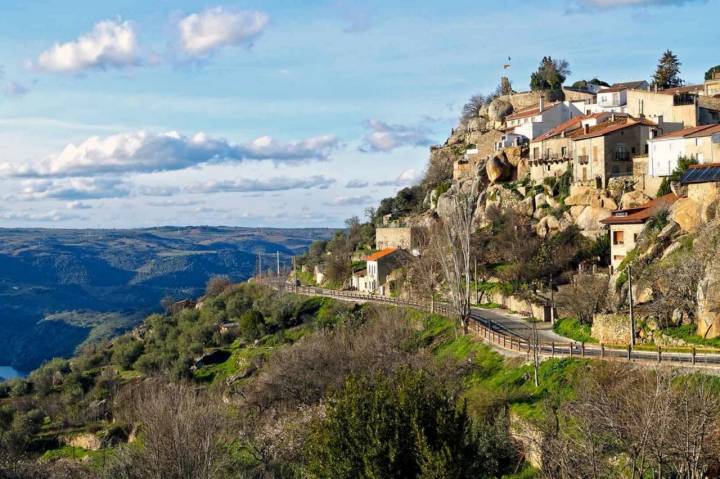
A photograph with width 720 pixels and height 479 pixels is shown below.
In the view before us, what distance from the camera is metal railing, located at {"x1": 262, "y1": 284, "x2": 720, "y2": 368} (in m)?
36.5

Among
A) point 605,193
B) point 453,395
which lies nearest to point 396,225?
point 605,193

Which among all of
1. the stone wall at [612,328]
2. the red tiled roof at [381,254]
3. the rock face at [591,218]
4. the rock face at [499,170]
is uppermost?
the rock face at [499,170]

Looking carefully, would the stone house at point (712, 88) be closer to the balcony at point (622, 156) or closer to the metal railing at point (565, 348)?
the balcony at point (622, 156)

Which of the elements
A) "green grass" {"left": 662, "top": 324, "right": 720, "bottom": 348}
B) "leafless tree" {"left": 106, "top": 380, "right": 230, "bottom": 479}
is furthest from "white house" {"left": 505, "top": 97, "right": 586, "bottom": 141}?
"leafless tree" {"left": 106, "top": 380, "right": 230, "bottom": 479}

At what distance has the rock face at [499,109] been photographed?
106375 mm

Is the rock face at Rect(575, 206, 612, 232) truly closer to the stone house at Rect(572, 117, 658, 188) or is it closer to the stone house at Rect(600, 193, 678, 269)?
the stone house at Rect(572, 117, 658, 188)

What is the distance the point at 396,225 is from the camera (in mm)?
94250

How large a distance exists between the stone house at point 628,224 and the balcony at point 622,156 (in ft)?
29.4

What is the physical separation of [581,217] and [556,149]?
1142cm

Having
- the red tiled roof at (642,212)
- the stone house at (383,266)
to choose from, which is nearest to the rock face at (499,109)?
the stone house at (383,266)

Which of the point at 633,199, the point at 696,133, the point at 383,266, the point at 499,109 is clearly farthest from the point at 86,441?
the point at 499,109

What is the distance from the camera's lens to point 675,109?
234 feet

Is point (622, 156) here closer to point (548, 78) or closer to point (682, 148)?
point (682, 148)

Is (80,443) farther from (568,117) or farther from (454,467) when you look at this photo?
(568,117)
